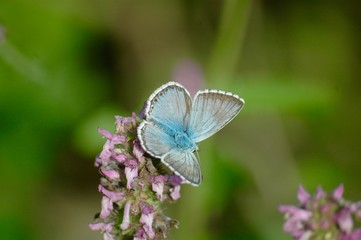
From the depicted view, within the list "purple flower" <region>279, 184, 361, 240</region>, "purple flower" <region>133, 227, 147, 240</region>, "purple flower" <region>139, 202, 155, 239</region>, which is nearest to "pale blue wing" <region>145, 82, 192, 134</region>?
"purple flower" <region>139, 202, 155, 239</region>

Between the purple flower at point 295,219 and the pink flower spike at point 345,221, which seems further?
the purple flower at point 295,219

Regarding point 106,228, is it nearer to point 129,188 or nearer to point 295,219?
point 129,188

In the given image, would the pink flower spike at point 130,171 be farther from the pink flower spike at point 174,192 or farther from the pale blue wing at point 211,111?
the pale blue wing at point 211,111

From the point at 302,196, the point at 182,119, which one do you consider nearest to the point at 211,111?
the point at 182,119

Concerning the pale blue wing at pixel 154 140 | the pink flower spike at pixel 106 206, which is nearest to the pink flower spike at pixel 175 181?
the pale blue wing at pixel 154 140

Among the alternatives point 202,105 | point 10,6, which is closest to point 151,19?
point 10,6

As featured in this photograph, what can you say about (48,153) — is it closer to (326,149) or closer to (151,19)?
(151,19)

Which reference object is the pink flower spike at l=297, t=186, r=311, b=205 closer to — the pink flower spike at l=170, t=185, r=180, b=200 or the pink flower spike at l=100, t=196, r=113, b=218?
the pink flower spike at l=170, t=185, r=180, b=200
